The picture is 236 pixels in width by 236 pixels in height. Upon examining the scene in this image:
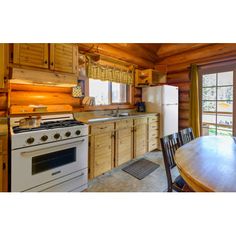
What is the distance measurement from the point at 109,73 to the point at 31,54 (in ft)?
4.97

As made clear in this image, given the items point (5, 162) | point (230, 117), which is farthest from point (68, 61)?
point (230, 117)

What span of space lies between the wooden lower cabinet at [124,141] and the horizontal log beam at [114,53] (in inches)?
56.4

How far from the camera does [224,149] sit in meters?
1.39

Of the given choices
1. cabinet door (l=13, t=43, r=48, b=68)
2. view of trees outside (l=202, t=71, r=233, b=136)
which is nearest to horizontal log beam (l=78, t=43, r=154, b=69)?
cabinet door (l=13, t=43, r=48, b=68)

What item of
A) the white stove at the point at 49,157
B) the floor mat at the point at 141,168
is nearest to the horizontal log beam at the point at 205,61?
the floor mat at the point at 141,168

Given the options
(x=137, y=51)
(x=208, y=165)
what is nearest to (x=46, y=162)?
(x=208, y=165)

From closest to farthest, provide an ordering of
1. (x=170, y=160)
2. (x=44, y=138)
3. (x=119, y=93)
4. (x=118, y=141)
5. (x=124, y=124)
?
1. (x=170, y=160)
2. (x=44, y=138)
3. (x=118, y=141)
4. (x=124, y=124)
5. (x=119, y=93)

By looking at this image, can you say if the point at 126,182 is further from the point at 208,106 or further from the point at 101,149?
the point at 208,106

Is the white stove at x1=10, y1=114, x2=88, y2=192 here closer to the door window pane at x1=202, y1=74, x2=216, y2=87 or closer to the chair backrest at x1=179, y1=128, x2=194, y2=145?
the chair backrest at x1=179, y1=128, x2=194, y2=145

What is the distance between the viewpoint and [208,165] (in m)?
1.04

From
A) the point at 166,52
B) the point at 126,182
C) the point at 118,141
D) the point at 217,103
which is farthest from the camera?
the point at 166,52
